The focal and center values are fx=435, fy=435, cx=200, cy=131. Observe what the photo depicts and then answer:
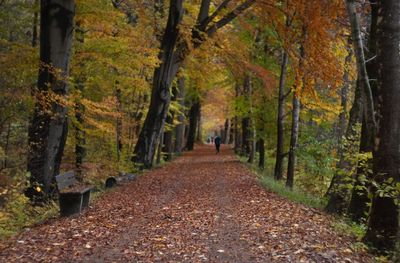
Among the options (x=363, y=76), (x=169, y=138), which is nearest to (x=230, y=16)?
(x=363, y=76)

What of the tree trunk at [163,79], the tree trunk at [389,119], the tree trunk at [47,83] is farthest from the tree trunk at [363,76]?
the tree trunk at [163,79]

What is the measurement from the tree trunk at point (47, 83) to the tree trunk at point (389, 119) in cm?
812

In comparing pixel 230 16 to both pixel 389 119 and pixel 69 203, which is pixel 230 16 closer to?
pixel 69 203

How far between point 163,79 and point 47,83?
6.95 metres

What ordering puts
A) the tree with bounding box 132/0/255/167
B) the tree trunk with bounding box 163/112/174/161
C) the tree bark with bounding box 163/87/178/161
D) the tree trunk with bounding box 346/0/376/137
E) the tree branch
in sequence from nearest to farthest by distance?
1. the tree trunk with bounding box 346/0/376/137
2. the tree branch
3. the tree with bounding box 132/0/255/167
4. the tree bark with bounding box 163/87/178/161
5. the tree trunk with bounding box 163/112/174/161

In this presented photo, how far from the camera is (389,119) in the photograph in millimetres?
6535

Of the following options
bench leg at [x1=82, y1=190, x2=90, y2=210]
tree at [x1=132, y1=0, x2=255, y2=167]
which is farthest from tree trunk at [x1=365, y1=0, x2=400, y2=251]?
tree at [x1=132, y1=0, x2=255, y2=167]

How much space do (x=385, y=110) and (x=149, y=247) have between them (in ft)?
14.1

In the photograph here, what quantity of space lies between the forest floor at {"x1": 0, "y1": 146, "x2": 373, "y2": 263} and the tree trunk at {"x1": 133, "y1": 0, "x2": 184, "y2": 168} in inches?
251

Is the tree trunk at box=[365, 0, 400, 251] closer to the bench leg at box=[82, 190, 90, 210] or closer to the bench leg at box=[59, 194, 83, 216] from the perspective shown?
the bench leg at box=[59, 194, 83, 216]

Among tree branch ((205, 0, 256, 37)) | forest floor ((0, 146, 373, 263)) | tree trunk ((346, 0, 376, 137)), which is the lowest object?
forest floor ((0, 146, 373, 263))

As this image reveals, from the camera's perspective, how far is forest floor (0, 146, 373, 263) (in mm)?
6559

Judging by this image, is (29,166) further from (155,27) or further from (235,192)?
(155,27)

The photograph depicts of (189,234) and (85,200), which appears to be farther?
(85,200)
